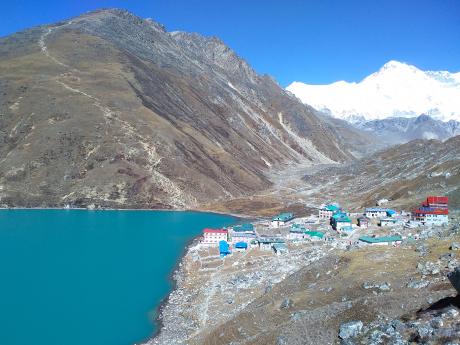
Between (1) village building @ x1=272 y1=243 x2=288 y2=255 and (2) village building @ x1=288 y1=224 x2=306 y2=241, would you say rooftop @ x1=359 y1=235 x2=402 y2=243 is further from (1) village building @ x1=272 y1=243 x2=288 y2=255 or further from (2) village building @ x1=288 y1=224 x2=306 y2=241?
(2) village building @ x1=288 y1=224 x2=306 y2=241

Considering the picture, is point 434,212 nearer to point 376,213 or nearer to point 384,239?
point 376,213

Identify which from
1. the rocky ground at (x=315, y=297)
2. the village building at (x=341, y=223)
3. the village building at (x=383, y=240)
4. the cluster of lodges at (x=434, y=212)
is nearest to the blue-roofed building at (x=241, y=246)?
the rocky ground at (x=315, y=297)

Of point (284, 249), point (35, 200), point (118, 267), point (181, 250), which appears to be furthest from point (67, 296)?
point (35, 200)

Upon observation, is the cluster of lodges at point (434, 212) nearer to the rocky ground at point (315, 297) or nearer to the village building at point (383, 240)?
the village building at point (383, 240)

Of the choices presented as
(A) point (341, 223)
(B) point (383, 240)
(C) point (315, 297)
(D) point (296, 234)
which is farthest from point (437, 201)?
(C) point (315, 297)

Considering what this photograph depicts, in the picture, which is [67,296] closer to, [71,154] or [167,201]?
[167,201]

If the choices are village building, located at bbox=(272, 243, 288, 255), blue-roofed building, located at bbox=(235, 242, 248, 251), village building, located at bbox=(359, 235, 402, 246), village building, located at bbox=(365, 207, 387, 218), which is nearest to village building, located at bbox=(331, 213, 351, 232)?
village building, located at bbox=(365, 207, 387, 218)
